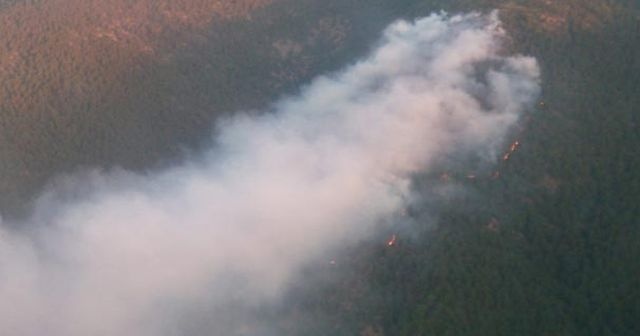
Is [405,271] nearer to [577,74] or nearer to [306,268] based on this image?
[306,268]

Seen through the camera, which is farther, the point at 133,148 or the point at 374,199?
the point at 133,148

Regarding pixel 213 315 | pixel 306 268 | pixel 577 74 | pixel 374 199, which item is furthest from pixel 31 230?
pixel 577 74

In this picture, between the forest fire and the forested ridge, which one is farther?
the forest fire

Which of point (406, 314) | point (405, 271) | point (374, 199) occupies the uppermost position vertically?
point (374, 199)

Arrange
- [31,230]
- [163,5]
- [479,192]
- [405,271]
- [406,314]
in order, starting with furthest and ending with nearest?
[163,5], [31,230], [479,192], [405,271], [406,314]

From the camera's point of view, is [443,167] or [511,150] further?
[443,167]

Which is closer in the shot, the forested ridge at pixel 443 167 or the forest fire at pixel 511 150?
the forested ridge at pixel 443 167

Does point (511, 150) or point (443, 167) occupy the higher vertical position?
point (443, 167)

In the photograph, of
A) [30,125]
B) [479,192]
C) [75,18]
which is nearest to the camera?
[479,192]
